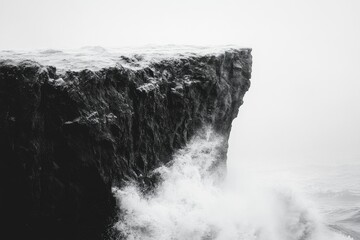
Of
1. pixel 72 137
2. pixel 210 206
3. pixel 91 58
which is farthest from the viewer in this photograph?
pixel 210 206

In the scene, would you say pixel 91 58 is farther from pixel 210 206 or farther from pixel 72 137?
pixel 210 206

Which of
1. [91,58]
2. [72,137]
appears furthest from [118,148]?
[91,58]

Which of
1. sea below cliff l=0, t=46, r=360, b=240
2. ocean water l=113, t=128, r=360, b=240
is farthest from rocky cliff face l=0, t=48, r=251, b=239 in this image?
ocean water l=113, t=128, r=360, b=240

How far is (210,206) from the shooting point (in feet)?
39.0

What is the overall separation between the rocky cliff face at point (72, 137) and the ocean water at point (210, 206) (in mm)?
726

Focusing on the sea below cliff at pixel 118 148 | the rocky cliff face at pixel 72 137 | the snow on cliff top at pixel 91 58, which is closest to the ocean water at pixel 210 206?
the sea below cliff at pixel 118 148

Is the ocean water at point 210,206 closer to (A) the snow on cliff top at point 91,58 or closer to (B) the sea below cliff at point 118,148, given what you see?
(B) the sea below cliff at point 118,148

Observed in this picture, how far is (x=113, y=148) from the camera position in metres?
9.99

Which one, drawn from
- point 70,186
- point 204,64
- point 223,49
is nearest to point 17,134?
point 70,186

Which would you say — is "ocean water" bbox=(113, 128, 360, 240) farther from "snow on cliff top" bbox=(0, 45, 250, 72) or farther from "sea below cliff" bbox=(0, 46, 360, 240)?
"snow on cliff top" bbox=(0, 45, 250, 72)

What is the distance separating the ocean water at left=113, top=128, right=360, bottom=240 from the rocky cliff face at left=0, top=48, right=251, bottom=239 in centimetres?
73

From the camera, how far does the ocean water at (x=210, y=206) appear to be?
10266 mm

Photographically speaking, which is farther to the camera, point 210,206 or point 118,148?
point 210,206

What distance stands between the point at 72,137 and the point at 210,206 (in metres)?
5.77
